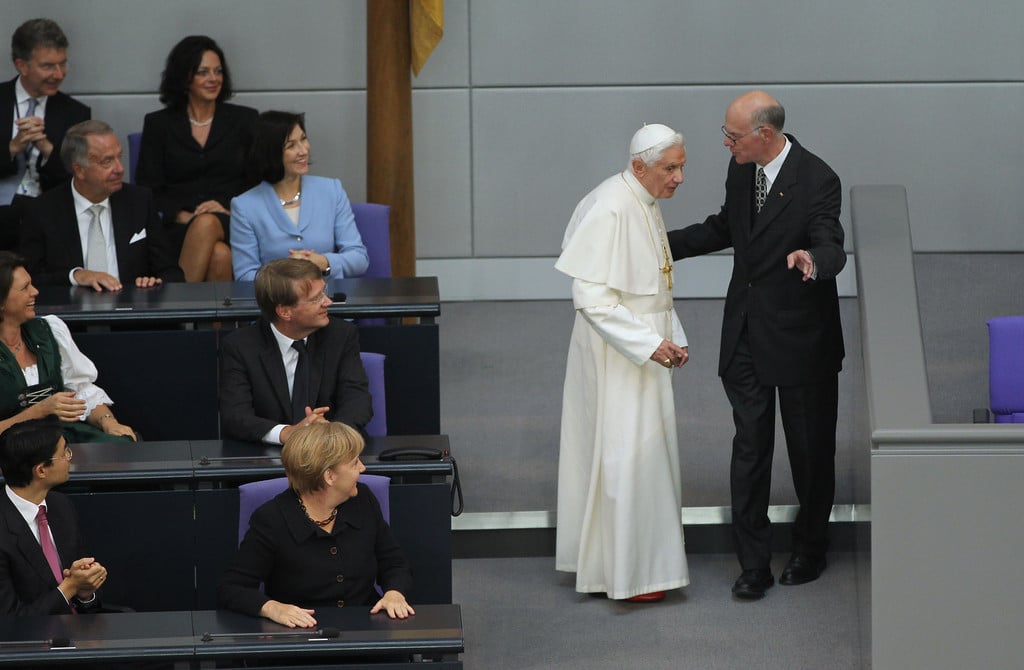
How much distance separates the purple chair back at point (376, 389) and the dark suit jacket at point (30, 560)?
989 mm

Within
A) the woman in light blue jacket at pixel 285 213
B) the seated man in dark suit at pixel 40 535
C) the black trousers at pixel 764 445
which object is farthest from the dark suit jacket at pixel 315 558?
the woman in light blue jacket at pixel 285 213

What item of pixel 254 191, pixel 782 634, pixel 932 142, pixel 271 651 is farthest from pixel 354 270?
pixel 932 142

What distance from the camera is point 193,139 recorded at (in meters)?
6.12

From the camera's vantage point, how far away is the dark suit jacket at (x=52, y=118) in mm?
6055

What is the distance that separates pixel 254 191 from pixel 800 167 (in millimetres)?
Answer: 1921

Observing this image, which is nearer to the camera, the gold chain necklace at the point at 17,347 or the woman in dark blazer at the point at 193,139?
the gold chain necklace at the point at 17,347

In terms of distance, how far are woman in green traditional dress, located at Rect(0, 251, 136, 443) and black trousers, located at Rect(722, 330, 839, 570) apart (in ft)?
5.83

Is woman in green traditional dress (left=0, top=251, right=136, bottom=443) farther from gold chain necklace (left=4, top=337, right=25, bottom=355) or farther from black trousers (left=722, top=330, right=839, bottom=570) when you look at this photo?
black trousers (left=722, top=330, right=839, bottom=570)

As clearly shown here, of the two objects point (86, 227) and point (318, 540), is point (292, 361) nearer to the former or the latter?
point (318, 540)

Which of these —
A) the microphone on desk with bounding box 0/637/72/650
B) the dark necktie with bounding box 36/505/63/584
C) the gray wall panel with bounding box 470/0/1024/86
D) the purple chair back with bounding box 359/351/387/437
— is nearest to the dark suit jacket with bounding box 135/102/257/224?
the gray wall panel with bounding box 470/0/1024/86

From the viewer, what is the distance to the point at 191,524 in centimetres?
374

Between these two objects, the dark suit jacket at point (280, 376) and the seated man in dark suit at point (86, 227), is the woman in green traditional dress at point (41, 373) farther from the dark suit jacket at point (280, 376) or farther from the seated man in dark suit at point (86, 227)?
the seated man in dark suit at point (86, 227)

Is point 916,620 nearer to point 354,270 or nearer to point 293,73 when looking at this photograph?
point 354,270

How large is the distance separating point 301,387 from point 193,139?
234cm
